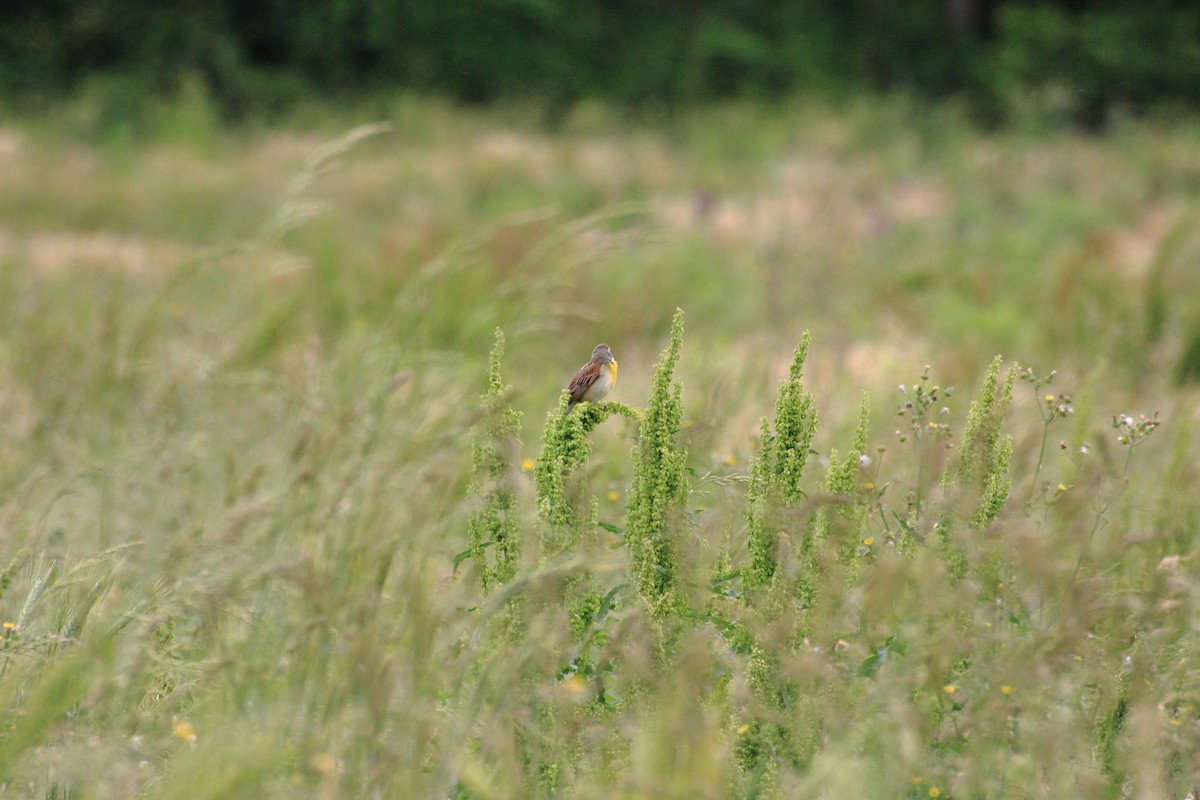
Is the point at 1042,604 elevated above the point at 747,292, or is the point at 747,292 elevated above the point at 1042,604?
the point at 1042,604

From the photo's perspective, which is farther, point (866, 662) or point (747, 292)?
point (747, 292)

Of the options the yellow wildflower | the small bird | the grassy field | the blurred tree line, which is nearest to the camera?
the grassy field

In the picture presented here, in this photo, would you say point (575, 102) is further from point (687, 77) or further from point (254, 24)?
point (254, 24)

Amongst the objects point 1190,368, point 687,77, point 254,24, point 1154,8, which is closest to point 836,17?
point 687,77

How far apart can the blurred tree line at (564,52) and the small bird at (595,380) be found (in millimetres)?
16557

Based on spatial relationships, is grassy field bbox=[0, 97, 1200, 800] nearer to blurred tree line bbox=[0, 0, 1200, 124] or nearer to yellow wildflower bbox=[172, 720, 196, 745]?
yellow wildflower bbox=[172, 720, 196, 745]

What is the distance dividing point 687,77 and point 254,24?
6446 mm

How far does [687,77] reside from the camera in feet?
63.9

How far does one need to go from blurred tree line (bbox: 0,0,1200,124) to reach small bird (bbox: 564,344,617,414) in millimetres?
16557

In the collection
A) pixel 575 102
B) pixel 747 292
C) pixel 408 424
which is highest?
pixel 408 424

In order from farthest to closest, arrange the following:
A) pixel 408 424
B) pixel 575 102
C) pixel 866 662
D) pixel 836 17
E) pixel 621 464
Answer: pixel 836 17 → pixel 575 102 → pixel 621 464 → pixel 408 424 → pixel 866 662

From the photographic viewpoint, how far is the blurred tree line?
1831 cm

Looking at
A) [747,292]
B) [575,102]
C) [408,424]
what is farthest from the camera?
[575,102]

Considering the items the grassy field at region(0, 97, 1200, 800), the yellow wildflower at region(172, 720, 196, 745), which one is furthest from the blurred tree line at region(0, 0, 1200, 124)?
the yellow wildflower at region(172, 720, 196, 745)
